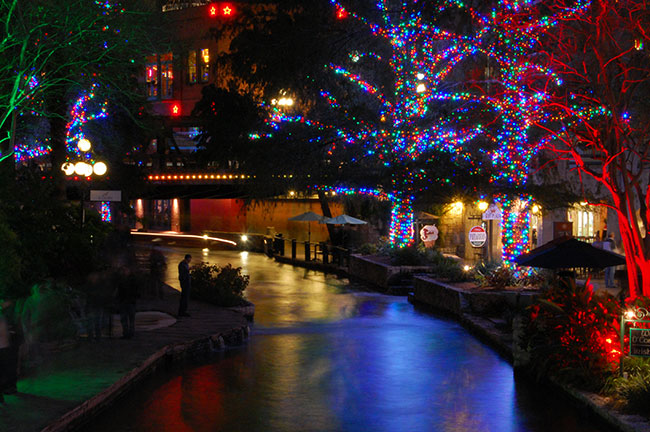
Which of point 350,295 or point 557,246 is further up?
point 557,246

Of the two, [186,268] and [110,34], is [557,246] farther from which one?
[110,34]

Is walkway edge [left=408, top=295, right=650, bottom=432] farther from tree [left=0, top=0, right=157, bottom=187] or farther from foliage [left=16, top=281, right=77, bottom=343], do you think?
tree [left=0, top=0, right=157, bottom=187]

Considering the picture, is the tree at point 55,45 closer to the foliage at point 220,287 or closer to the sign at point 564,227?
the foliage at point 220,287

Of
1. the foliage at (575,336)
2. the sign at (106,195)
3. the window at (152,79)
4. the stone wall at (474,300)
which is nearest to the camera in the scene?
the foliage at (575,336)

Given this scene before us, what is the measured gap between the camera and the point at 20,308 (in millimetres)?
12164

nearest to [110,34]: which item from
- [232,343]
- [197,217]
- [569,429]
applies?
[232,343]

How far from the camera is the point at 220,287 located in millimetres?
22516

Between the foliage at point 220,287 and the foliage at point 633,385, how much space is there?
12.2 meters

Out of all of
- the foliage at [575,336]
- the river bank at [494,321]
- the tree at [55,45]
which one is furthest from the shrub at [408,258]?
the foliage at [575,336]

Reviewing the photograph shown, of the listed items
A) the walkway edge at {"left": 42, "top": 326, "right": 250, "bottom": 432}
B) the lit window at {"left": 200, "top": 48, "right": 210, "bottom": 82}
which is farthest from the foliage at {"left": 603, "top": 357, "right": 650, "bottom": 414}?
the lit window at {"left": 200, "top": 48, "right": 210, "bottom": 82}

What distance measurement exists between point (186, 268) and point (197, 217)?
4999 centimetres

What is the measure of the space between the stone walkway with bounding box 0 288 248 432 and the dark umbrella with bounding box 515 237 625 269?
260 inches

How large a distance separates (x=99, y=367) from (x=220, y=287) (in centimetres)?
958

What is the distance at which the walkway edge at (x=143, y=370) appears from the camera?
10023 millimetres
